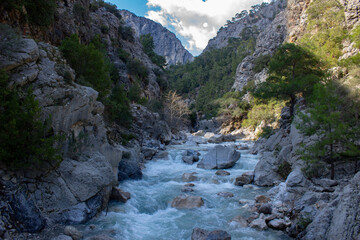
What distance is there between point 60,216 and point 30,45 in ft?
21.0

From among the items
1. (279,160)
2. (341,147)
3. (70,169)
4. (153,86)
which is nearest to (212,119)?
(153,86)

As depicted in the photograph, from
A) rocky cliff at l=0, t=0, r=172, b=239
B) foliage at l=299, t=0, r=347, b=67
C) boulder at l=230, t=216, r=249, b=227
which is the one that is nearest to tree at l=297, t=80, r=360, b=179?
boulder at l=230, t=216, r=249, b=227

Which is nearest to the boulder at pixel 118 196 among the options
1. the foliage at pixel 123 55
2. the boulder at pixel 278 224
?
the boulder at pixel 278 224

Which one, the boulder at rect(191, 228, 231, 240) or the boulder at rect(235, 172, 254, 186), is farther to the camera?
the boulder at rect(235, 172, 254, 186)

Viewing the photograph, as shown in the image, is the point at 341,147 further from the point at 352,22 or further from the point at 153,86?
the point at 153,86

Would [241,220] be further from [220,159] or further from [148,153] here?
[148,153]

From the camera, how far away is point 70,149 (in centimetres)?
884

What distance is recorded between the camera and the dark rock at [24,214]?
237 inches

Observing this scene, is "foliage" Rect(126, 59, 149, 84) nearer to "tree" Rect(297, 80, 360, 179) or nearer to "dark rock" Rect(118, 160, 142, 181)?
"dark rock" Rect(118, 160, 142, 181)

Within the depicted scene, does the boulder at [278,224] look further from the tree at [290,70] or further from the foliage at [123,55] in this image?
the foliage at [123,55]

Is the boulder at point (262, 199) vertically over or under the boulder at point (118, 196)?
over

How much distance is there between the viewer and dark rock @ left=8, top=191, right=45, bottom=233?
6.03 m

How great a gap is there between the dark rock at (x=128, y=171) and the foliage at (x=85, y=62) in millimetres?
5007

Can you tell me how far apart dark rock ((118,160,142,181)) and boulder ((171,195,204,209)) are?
426 cm
